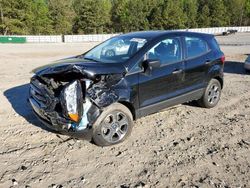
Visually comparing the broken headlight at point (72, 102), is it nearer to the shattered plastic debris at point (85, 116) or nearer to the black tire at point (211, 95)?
the shattered plastic debris at point (85, 116)

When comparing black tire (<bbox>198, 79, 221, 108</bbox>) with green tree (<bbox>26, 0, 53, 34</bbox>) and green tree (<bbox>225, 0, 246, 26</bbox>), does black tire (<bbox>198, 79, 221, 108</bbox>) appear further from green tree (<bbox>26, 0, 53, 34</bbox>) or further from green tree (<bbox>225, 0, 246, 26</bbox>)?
green tree (<bbox>225, 0, 246, 26</bbox>)

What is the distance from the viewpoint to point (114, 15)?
77.9 m

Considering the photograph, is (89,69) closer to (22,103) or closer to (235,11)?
(22,103)

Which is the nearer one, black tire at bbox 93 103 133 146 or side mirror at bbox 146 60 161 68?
black tire at bbox 93 103 133 146

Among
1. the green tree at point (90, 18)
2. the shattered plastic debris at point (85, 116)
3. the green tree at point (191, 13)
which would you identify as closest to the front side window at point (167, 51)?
the shattered plastic debris at point (85, 116)

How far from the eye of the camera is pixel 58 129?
4.48 metres

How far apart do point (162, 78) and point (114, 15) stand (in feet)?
248

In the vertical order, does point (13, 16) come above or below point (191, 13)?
below

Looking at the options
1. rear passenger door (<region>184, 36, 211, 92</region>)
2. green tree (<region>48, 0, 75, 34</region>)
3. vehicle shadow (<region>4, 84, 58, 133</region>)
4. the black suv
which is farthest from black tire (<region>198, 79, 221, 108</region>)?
green tree (<region>48, 0, 75, 34</region>)

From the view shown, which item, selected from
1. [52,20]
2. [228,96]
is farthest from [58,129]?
[52,20]

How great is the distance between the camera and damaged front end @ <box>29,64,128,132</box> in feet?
14.0

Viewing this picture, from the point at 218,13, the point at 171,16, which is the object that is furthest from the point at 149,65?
the point at 218,13

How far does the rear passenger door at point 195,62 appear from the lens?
5785 millimetres

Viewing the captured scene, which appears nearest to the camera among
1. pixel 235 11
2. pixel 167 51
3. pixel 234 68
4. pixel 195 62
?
pixel 167 51
